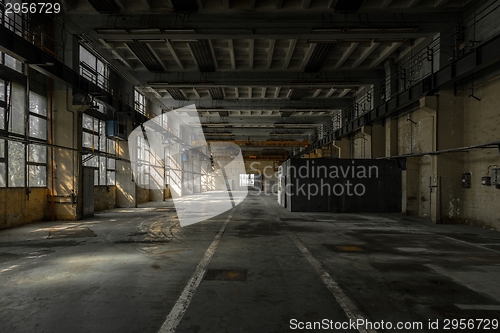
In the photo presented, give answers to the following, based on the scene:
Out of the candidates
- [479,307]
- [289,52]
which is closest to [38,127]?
[289,52]

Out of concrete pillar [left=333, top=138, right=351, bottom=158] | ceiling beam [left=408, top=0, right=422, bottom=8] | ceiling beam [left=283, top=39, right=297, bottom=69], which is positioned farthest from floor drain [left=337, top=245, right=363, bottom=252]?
concrete pillar [left=333, top=138, right=351, bottom=158]

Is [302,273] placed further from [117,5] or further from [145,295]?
[117,5]

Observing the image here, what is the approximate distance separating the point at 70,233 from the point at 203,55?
32.6 ft

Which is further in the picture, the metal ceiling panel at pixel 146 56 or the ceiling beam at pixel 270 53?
the metal ceiling panel at pixel 146 56

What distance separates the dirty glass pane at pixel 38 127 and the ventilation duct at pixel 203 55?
7033 millimetres

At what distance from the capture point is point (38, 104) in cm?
1314

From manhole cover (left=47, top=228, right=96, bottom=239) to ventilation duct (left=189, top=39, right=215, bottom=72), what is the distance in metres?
8.89

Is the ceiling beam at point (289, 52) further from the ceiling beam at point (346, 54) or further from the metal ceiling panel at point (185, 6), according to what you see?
the metal ceiling panel at point (185, 6)

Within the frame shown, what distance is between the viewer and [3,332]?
367 centimetres

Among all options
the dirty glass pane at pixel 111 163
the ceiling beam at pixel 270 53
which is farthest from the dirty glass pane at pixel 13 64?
the ceiling beam at pixel 270 53

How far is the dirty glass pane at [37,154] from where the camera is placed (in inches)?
501

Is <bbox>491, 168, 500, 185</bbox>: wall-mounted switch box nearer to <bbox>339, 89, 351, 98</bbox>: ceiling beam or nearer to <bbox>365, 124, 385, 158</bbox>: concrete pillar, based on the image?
<bbox>365, 124, 385, 158</bbox>: concrete pillar

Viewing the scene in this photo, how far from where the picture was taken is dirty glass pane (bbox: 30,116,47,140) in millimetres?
12749

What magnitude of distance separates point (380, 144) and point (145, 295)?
56.6 ft
